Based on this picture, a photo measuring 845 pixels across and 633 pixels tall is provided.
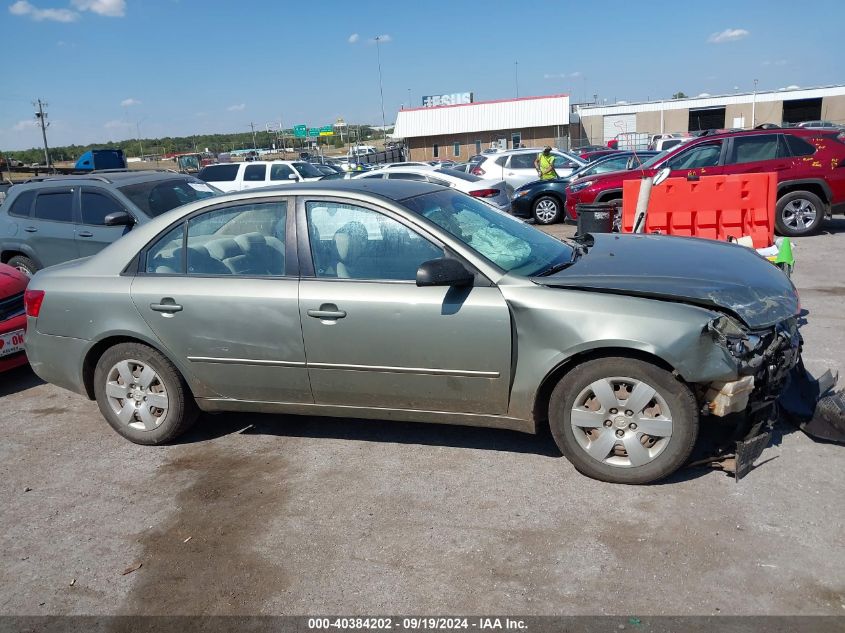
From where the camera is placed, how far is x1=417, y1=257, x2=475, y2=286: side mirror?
12.6ft

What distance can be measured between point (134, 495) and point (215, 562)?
105 centimetres

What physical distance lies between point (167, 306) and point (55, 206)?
5.68 meters

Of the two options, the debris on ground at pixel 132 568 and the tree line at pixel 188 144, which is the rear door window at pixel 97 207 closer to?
the debris on ground at pixel 132 568

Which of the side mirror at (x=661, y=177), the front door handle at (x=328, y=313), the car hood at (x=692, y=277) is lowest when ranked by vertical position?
the front door handle at (x=328, y=313)

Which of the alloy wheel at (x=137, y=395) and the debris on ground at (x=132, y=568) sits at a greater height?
the alloy wheel at (x=137, y=395)

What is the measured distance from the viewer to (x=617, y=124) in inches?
2317

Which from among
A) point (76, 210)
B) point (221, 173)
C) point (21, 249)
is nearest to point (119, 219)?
point (76, 210)

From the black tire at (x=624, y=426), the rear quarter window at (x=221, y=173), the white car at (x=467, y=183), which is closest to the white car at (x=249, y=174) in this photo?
the rear quarter window at (x=221, y=173)

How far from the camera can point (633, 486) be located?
388 centimetres

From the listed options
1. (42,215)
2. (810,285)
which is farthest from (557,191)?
(42,215)

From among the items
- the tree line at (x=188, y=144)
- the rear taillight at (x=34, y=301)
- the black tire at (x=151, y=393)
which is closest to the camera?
the black tire at (x=151, y=393)

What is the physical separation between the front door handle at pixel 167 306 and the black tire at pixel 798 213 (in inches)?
405

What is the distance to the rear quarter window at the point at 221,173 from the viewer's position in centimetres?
1886

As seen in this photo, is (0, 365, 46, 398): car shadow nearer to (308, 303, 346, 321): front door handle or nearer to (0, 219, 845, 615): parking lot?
(0, 219, 845, 615): parking lot
